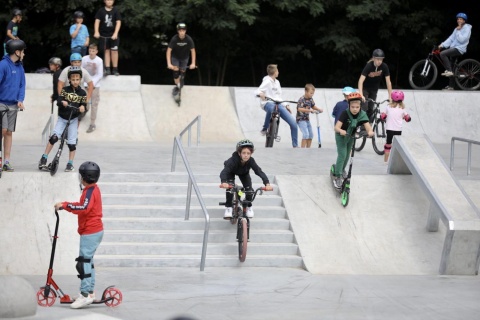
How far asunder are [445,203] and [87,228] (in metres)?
5.75

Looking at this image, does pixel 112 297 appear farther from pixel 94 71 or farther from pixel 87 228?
pixel 94 71

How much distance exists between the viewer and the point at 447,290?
45.0ft

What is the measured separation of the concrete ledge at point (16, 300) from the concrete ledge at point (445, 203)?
652 centimetres

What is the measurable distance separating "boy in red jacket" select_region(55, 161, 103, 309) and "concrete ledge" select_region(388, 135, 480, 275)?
5.26 metres

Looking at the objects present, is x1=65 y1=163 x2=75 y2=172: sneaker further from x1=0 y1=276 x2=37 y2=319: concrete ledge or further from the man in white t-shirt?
the man in white t-shirt

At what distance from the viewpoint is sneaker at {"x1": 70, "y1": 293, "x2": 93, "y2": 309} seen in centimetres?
1183

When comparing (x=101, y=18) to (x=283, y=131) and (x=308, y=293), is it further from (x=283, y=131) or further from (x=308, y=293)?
(x=308, y=293)

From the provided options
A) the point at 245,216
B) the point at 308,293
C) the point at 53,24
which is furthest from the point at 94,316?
the point at 53,24

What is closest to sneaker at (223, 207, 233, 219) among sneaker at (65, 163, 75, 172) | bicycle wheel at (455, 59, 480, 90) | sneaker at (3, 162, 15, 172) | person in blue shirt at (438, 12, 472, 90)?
sneaker at (65, 163, 75, 172)

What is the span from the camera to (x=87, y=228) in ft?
39.6

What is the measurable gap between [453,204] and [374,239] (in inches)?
47.4

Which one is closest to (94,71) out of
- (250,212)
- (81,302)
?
(250,212)

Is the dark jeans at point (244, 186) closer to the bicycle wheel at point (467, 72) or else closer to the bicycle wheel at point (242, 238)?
the bicycle wheel at point (242, 238)

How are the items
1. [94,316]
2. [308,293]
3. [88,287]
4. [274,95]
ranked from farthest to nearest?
[274,95]
[308,293]
[88,287]
[94,316]
